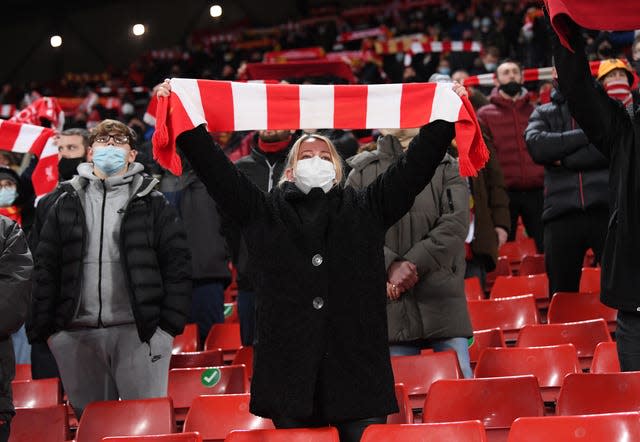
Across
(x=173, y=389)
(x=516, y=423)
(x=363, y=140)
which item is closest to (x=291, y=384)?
(x=516, y=423)

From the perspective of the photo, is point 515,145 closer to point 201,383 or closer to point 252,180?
point 252,180

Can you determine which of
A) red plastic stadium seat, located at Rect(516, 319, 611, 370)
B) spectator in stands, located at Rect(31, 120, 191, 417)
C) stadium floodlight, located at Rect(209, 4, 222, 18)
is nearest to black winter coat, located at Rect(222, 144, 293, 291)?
spectator in stands, located at Rect(31, 120, 191, 417)

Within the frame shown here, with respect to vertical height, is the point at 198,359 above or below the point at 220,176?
below

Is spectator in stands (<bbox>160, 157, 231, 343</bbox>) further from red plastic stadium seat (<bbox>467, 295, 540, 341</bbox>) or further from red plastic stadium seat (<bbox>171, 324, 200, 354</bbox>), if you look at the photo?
red plastic stadium seat (<bbox>467, 295, 540, 341</bbox>)

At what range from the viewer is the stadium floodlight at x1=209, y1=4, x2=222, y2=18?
26.8m

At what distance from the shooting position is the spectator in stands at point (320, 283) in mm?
3707

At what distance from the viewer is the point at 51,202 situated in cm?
529

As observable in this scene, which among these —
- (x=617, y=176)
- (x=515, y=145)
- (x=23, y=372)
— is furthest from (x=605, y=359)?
(x=23, y=372)

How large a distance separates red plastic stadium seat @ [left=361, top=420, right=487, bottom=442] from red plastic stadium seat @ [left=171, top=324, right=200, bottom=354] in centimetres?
336

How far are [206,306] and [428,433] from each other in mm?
3635

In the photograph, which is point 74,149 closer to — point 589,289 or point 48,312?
point 48,312

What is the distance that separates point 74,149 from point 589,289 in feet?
11.1

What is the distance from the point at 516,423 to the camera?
3.65 m

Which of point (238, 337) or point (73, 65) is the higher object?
point (73, 65)
